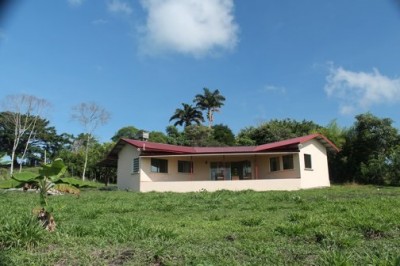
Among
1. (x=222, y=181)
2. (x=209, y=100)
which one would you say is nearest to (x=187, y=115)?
(x=209, y=100)

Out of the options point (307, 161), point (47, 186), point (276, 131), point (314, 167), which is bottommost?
point (47, 186)

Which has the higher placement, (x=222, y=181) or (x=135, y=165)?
(x=135, y=165)

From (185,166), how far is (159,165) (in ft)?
8.06

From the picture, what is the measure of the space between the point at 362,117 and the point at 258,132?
41.6ft

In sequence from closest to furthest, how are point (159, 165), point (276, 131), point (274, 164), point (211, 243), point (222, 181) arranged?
1. point (211, 243)
2. point (222, 181)
3. point (159, 165)
4. point (274, 164)
5. point (276, 131)

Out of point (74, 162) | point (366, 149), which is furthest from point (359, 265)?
point (74, 162)

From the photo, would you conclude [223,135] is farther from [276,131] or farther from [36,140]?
[36,140]

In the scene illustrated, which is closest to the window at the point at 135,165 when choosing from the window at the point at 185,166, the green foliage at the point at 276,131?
the window at the point at 185,166

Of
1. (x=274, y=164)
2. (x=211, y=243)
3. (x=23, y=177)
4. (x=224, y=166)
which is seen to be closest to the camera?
(x=211, y=243)

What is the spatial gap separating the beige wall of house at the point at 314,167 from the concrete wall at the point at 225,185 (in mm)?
1399

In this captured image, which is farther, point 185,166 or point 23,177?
point 185,166

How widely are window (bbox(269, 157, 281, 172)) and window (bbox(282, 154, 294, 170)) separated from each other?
2.22 feet

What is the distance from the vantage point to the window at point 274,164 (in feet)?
104

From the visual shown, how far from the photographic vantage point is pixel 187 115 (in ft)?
232
